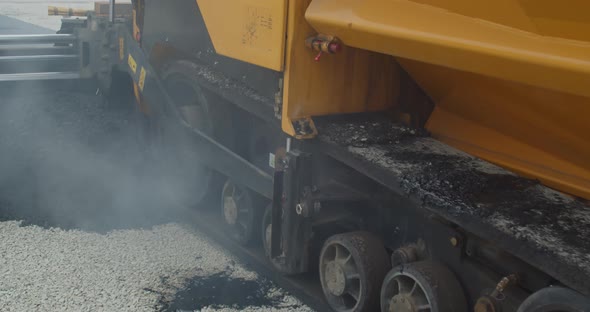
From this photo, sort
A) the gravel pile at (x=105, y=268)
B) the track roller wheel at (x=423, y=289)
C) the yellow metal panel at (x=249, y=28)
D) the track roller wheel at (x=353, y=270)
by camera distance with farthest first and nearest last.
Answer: the gravel pile at (x=105, y=268) → the yellow metal panel at (x=249, y=28) → the track roller wheel at (x=353, y=270) → the track roller wheel at (x=423, y=289)

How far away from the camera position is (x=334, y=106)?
3441 millimetres

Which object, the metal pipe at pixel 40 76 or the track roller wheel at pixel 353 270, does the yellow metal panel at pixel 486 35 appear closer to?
the track roller wheel at pixel 353 270

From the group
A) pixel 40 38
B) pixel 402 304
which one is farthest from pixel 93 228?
pixel 40 38

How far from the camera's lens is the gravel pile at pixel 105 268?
11.5ft

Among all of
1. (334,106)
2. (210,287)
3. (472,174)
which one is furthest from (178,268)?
(472,174)

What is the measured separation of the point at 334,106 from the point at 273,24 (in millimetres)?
474

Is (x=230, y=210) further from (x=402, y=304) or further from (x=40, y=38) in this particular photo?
(x=40, y=38)

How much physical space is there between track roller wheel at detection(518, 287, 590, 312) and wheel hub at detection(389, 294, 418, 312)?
485mm

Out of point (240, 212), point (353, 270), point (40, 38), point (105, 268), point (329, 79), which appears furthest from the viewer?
point (40, 38)

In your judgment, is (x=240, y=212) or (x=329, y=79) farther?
(x=240, y=212)

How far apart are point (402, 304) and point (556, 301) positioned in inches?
27.8

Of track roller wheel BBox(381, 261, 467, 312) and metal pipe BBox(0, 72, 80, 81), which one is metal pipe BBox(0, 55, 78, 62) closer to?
metal pipe BBox(0, 72, 80, 81)

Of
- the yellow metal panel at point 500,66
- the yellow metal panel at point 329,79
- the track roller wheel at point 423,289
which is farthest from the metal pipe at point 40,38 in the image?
the track roller wheel at point 423,289

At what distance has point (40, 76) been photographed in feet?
19.6
